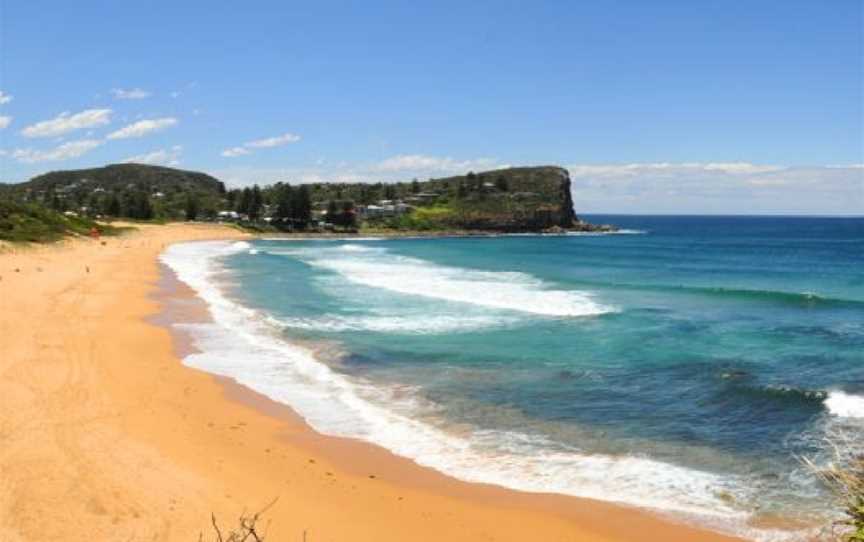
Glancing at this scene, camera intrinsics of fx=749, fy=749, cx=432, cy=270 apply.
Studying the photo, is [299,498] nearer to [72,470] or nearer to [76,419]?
[72,470]

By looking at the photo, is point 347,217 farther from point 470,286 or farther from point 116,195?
point 470,286

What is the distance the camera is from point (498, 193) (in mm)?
147875

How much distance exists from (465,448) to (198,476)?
4268 millimetres

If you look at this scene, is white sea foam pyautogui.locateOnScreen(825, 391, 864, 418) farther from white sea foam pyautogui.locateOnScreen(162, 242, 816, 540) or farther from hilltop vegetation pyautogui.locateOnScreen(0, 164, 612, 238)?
hilltop vegetation pyautogui.locateOnScreen(0, 164, 612, 238)

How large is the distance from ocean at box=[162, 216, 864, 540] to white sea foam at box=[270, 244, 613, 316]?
1.03ft

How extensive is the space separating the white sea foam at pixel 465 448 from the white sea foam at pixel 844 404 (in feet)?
16.0

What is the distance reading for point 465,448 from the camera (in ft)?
40.6

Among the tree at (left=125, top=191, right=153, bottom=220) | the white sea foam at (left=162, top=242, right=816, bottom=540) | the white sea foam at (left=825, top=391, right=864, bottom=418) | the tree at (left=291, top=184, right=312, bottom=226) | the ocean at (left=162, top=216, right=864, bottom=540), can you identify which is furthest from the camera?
the tree at (left=291, top=184, right=312, bottom=226)

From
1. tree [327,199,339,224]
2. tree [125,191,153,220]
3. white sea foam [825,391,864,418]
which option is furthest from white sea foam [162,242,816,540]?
tree [327,199,339,224]

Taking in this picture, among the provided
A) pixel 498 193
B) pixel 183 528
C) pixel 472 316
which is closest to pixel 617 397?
pixel 183 528

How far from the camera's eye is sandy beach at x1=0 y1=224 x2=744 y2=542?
896 cm

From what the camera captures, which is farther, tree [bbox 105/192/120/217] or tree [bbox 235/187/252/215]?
tree [bbox 235/187/252/215]

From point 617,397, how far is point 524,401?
205 centimetres

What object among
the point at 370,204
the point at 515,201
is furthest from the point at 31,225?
the point at 515,201
